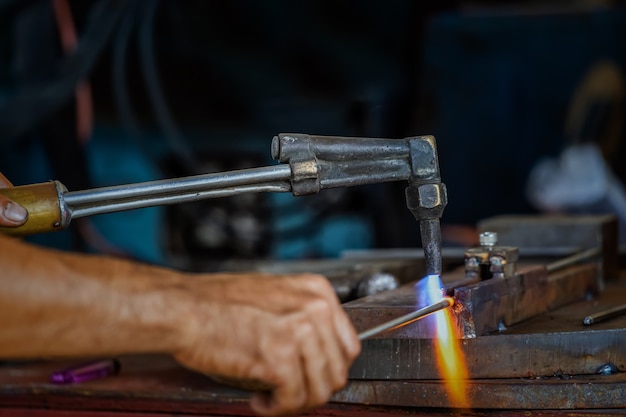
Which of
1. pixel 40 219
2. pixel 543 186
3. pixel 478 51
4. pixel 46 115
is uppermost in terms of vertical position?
pixel 478 51

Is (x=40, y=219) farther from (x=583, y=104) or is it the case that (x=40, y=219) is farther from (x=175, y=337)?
(x=583, y=104)

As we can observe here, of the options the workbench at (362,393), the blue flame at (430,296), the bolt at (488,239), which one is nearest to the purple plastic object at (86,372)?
the workbench at (362,393)

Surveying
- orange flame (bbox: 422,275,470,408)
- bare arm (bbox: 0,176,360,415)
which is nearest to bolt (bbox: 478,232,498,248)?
orange flame (bbox: 422,275,470,408)

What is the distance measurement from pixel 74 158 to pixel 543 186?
80.1 inches

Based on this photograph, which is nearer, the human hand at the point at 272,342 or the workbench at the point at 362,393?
the human hand at the point at 272,342

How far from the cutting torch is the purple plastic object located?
0.48 meters

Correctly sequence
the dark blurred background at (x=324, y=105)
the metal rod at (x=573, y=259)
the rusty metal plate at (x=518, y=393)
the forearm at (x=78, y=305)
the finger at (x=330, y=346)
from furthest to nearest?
the dark blurred background at (x=324, y=105), the metal rod at (x=573, y=259), the rusty metal plate at (x=518, y=393), the finger at (x=330, y=346), the forearm at (x=78, y=305)

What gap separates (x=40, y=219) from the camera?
1540mm

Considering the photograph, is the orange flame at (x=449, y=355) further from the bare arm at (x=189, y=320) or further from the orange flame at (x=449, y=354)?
the bare arm at (x=189, y=320)

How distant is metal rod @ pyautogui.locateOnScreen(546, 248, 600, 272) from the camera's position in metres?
2.08

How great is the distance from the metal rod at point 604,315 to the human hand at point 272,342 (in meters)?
0.67

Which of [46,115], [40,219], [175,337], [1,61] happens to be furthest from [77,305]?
[1,61]

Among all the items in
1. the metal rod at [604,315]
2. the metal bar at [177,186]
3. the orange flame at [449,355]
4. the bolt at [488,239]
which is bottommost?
the orange flame at [449,355]

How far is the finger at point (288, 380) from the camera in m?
1.24
